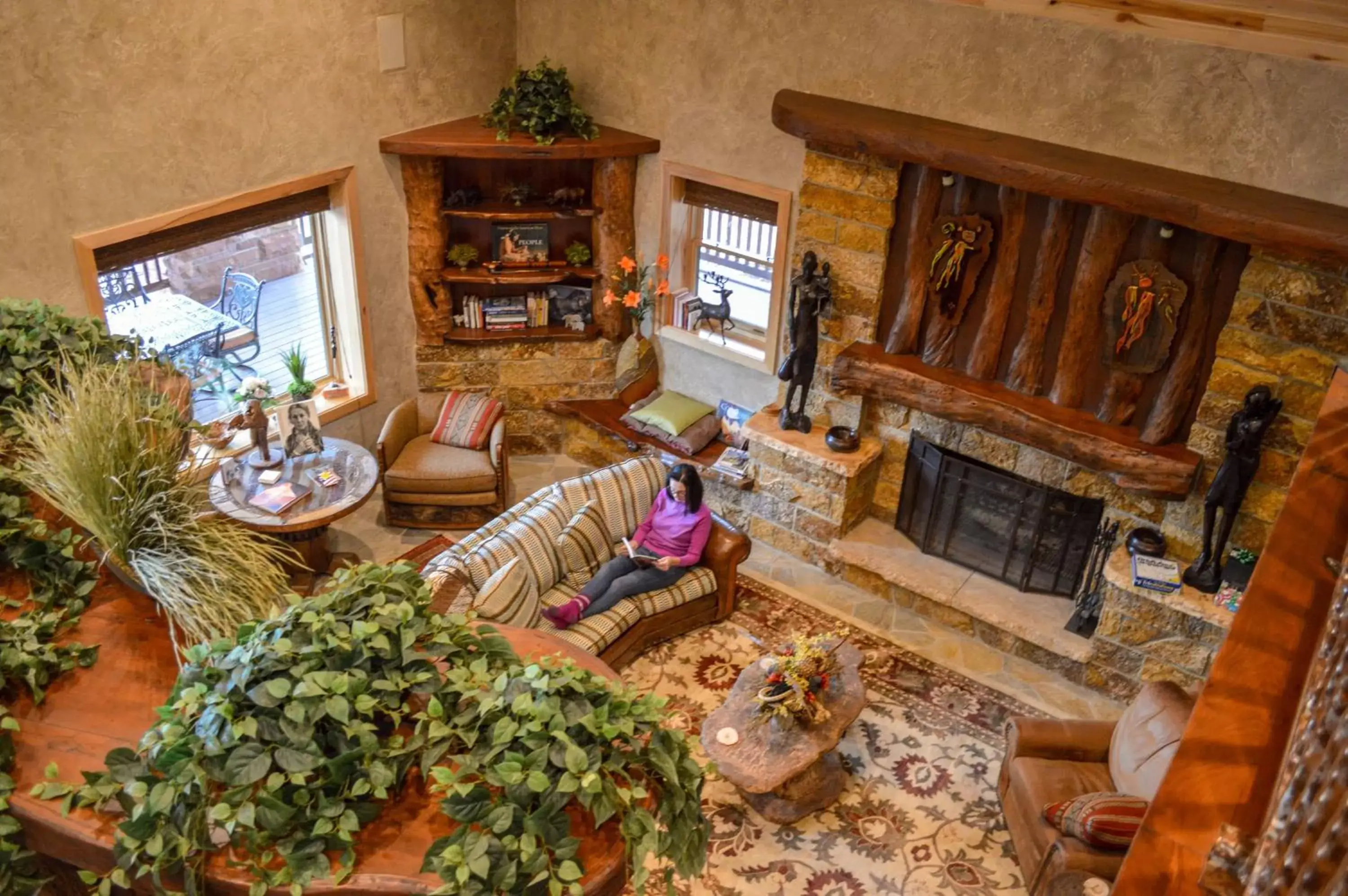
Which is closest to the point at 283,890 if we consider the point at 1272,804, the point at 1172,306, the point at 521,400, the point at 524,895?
the point at 524,895

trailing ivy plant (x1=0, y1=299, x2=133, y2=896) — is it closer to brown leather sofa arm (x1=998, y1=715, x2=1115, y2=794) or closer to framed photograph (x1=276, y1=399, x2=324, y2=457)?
framed photograph (x1=276, y1=399, x2=324, y2=457)

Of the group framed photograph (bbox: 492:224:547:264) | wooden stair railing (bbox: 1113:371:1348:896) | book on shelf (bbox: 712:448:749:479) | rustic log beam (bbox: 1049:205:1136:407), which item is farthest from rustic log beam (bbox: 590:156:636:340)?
wooden stair railing (bbox: 1113:371:1348:896)

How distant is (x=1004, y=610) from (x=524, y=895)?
5.02 meters

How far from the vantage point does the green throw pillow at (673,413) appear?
24.1 ft

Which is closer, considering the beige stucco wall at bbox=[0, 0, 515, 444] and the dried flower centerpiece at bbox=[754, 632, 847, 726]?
the dried flower centerpiece at bbox=[754, 632, 847, 726]

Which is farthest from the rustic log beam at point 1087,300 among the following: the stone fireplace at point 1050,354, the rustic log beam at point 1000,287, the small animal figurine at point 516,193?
the small animal figurine at point 516,193

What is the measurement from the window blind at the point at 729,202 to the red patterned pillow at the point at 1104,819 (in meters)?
3.99

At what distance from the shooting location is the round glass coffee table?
588 cm

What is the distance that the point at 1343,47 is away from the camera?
459cm

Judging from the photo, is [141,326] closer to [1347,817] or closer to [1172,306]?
[1172,306]

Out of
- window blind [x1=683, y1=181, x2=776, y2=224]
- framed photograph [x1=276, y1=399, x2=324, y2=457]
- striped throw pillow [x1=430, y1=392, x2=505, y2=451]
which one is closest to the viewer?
framed photograph [x1=276, y1=399, x2=324, y2=457]

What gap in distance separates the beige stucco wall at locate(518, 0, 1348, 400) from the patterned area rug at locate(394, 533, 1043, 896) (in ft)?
6.58

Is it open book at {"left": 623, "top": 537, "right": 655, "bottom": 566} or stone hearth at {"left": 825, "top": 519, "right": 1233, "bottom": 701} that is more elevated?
open book at {"left": 623, "top": 537, "right": 655, "bottom": 566}

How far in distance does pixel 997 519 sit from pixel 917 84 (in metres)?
2.65
